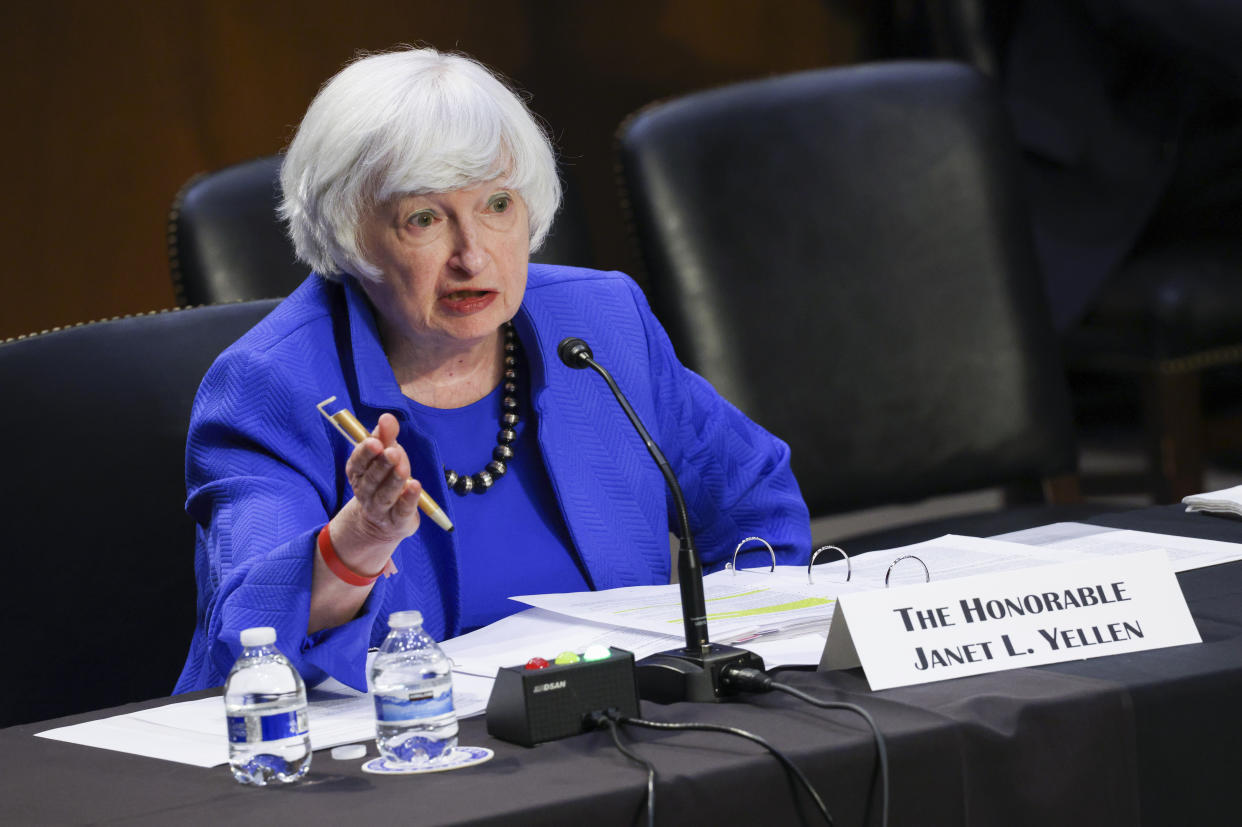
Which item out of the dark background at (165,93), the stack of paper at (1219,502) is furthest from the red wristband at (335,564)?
the dark background at (165,93)

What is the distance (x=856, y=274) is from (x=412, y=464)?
42.1 inches

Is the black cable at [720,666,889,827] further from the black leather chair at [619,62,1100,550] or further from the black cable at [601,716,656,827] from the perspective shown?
the black leather chair at [619,62,1100,550]

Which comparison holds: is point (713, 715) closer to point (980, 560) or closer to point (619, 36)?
point (980, 560)

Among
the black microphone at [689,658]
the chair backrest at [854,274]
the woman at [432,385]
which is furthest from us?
the chair backrest at [854,274]

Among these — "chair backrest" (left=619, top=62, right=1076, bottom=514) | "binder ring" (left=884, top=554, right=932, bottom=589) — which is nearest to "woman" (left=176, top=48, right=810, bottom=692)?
"binder ring" (left=884, top=554, right=932, bottom=589)

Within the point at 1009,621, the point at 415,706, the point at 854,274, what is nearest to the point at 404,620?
the point at 415,706

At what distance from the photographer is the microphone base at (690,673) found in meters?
1.10

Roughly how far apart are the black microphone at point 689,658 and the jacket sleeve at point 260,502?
0.97ft

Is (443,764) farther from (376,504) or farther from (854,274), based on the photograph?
→ (854,274)

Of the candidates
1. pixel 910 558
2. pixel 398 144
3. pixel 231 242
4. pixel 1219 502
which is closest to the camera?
pixel 910 558

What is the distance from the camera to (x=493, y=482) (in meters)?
1.71

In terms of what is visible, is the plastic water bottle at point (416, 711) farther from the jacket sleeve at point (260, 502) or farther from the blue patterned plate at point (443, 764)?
the jacket sleeve at point (260, 502)

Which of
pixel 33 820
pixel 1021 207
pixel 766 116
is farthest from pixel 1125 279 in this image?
pixel 33 820

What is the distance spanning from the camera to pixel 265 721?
98 cm
